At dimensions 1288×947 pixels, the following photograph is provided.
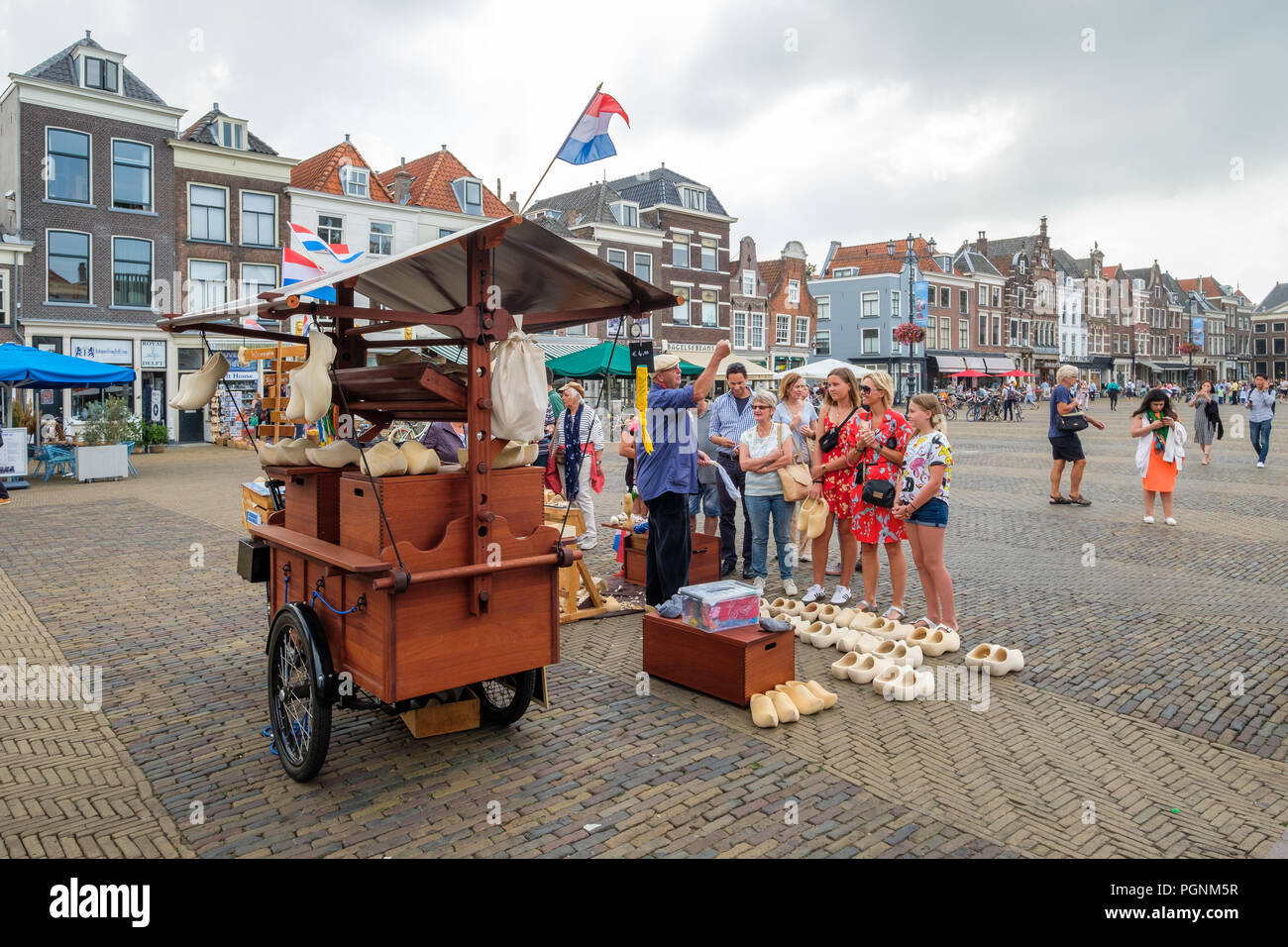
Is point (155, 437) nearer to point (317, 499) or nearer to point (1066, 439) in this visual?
point (1066, 439)

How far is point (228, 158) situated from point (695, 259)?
23795mm

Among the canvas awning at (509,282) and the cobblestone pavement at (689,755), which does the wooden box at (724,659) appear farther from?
the canvas awning at (509,282)

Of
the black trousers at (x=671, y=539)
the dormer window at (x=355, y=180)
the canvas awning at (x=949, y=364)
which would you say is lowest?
the black trousers at (x=671, y=539)

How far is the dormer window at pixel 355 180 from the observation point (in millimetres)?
33556

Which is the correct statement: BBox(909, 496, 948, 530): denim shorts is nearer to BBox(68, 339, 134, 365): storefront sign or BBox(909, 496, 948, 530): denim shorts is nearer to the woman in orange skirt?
the woman in orange skirt

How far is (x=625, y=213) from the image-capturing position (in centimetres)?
4288

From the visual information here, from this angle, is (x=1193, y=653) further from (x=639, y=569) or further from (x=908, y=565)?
(x=639, y=569)

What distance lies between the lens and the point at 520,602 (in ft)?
13.1

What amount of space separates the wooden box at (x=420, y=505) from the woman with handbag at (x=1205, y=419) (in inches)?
682

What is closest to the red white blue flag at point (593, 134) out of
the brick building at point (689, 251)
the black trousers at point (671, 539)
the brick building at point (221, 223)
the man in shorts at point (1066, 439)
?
the black trousers at point (671, 539)

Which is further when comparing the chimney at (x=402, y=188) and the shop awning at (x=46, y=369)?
the chimney at (x=402, y=188)

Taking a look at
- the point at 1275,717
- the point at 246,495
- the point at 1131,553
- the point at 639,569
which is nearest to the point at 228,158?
the point at 246,495

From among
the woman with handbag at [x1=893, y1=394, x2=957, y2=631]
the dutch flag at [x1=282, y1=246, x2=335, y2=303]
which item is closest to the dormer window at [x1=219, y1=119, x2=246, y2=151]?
the dutch flag at [x1=282, y1=246, x2=335, y2=303]

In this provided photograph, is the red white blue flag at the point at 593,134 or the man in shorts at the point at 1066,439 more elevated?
the red white blue flag at the point at 593,134
